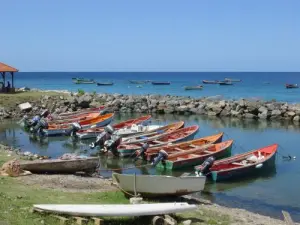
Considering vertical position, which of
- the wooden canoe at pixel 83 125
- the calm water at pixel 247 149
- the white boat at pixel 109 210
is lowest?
the calm water at pixel 247 149

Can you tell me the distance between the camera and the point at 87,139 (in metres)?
31.9

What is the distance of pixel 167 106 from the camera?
157 feet

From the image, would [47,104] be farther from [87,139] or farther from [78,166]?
[78,166]

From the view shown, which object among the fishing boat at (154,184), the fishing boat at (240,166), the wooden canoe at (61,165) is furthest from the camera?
the fishing boat at (240,166)

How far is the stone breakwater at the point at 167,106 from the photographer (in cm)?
4322

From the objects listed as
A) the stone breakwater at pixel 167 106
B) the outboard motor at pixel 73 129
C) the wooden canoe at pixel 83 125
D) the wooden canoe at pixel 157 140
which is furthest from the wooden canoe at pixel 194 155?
the stone breakwater at pixel 167 106

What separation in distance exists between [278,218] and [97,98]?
36.5 m

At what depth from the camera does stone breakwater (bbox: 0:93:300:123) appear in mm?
43219

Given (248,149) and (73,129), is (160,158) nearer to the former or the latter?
(248,149)

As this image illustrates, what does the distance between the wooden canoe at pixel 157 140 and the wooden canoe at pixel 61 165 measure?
23.5ft

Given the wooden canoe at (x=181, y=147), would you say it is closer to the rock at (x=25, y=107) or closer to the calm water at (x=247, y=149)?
the calm water at (x=247, y=149)

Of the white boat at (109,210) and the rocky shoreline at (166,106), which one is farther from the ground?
the white boat at (109,210)

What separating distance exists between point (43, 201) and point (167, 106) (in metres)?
35.9

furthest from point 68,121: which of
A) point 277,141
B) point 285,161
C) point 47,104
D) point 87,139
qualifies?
point 285,161
